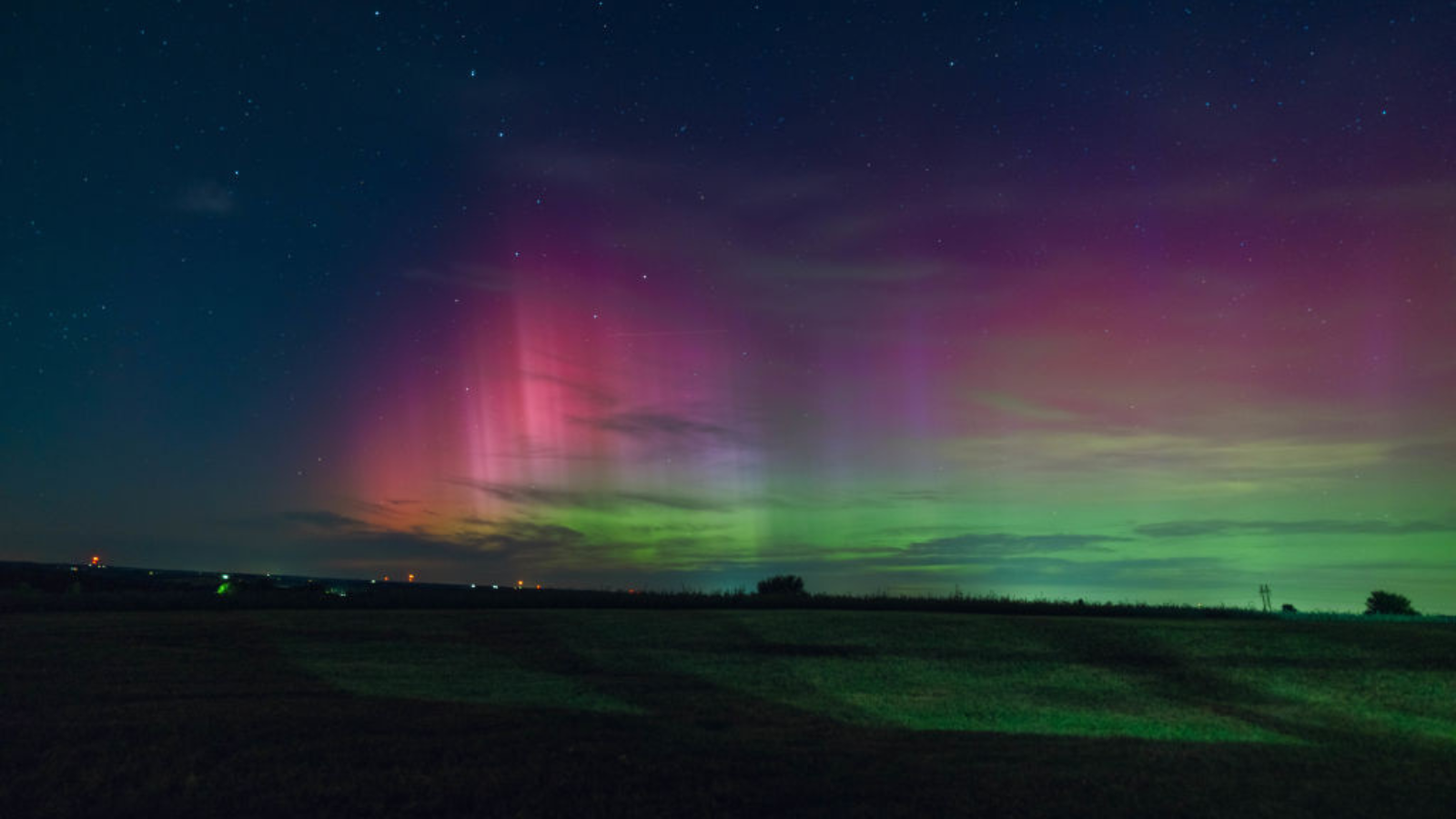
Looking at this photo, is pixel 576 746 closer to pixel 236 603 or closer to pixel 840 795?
pixel 840 795

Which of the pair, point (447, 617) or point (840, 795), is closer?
point (840, 795)

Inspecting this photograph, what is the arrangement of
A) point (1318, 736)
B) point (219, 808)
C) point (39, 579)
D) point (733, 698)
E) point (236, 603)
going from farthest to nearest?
point (39, 579)
point (236, 603)
point (733, 698)
point (1318, 736)
point (219, 808)

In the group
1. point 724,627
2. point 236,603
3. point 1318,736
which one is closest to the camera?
point 1318,736

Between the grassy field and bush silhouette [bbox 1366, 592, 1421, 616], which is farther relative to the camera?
bush silhouette [bbox 1366, 592, 1421, 616]

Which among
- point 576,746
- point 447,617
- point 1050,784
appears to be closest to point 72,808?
point 576,746

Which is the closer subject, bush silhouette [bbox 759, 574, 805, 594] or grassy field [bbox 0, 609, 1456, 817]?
grassy field [bbox 0, 609, 1456, 817]

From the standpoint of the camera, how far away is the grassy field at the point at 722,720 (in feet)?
36.1

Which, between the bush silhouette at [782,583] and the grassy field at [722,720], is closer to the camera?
the grassy field at [722,720]

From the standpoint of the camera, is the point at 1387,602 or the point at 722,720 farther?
the point at 1387,602

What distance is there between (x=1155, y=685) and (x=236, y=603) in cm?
3302

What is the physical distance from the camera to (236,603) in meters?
38.7

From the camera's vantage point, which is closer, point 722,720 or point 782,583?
point 722,720

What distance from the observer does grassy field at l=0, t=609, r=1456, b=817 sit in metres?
11.0

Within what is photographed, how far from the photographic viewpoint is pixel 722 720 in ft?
52.8
